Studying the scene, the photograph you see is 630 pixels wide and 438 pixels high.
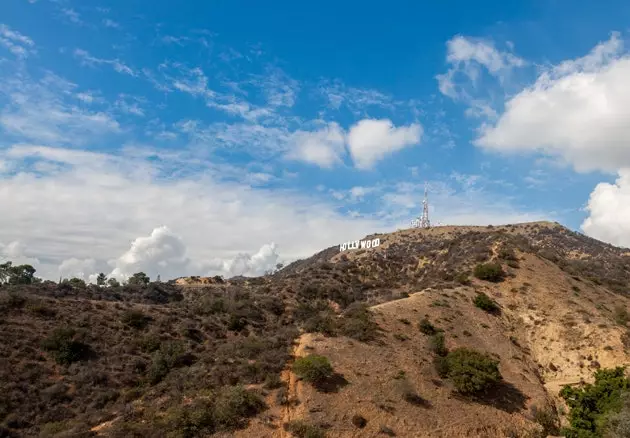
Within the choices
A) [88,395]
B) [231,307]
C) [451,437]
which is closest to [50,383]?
[88,395]

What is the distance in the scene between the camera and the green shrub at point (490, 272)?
51844 millimetres

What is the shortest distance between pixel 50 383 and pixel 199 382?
432 inches

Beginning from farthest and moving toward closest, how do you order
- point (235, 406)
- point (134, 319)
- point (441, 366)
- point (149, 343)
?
point (134, 319), point (149, 343), point (441, 366), point (235, 406)

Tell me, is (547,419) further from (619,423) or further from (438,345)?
(438,345)

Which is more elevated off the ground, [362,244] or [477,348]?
[362,244]

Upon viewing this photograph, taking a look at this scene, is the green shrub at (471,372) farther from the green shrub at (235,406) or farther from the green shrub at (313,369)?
the green shrub at (235,406)

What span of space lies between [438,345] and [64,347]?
101ft

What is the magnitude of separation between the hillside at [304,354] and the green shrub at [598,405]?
2.85 metres

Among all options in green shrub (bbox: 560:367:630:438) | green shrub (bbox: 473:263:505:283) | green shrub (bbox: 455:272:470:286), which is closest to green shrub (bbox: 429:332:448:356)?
green shrub (bbox: 560:367:630:438)

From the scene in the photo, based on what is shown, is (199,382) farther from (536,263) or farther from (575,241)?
(575,241)

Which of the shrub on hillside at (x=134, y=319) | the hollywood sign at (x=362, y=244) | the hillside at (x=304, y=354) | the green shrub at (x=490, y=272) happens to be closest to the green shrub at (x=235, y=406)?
the hillside at (x=304, y=354)

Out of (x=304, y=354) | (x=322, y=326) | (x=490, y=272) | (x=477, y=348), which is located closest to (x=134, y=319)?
(x=304, y=354)

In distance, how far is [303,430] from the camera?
2423 cm

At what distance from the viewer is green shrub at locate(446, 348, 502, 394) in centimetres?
2992
